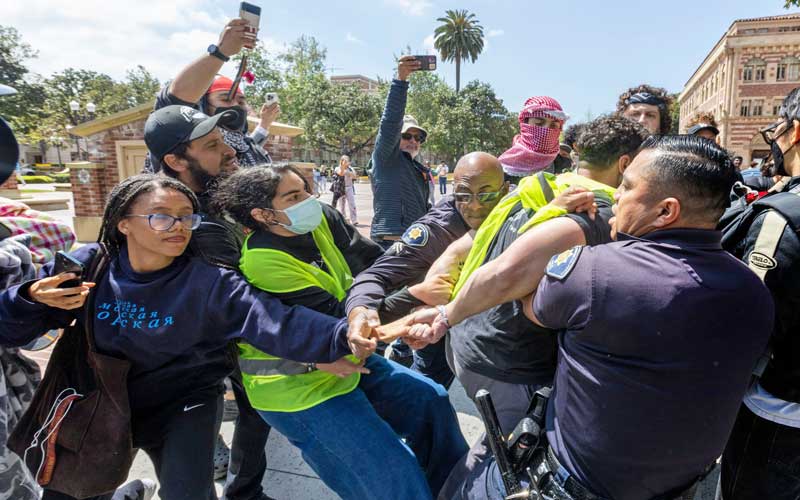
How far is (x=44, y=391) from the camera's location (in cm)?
191

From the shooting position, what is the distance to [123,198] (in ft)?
6.49

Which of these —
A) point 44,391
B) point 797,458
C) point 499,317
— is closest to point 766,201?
point 797,458

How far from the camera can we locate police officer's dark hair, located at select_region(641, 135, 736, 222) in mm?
1210

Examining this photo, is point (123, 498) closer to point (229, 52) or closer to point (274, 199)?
point (274, 199)

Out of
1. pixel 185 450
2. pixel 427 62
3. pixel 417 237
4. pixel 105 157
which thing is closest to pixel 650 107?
pixel 427 62

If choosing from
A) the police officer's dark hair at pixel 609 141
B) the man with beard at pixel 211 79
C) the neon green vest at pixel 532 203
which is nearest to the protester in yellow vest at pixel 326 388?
the neon green vest at pixel 532 203

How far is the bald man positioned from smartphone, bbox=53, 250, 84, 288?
1.09 m

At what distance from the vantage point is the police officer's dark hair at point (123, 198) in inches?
77.6

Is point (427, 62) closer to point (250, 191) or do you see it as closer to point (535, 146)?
point (535, 146)

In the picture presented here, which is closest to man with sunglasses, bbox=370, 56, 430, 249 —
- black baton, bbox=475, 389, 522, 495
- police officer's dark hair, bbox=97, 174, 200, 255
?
police officer's dark hair, bbox=97, 174, 200, 255

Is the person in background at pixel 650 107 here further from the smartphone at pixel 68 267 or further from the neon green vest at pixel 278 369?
the smartphone at pixel 68 267

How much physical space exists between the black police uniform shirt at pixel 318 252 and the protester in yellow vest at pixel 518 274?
0.45m

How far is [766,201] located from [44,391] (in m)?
2.86

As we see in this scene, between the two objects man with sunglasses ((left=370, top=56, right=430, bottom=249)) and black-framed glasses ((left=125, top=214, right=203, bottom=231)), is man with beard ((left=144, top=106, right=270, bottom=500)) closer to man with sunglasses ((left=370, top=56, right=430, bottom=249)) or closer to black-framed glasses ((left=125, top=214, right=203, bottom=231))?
black-framed glasses ((left=125, top=214, right=203, bottom=231))
